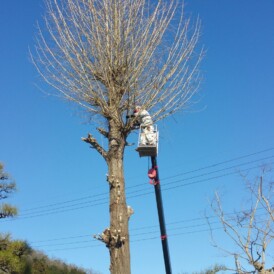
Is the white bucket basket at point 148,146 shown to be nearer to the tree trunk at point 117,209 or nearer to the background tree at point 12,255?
the tree trunk at point 117,209

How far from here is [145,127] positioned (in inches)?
264

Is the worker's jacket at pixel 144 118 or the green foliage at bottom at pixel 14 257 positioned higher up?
the worker's jacket at pixel 144 118

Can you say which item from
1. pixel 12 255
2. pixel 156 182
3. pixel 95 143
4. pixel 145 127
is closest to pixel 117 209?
pixel 156 182

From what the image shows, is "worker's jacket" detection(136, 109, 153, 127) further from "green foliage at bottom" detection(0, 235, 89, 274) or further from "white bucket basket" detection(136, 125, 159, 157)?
"green foliage at bottom" detection(0, 235, 89, 274)

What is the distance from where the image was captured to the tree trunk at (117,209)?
5.52 metres

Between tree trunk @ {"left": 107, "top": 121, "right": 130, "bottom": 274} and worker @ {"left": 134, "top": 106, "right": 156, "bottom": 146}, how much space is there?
32cm

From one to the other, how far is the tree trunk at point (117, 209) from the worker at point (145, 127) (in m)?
0.32

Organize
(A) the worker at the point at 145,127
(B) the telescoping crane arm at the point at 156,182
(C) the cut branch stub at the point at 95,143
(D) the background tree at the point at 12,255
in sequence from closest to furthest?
1. (B) the telescoping crane arm at the point at 156,182
2. (C) the cut branch stub at the point at 95,143
3. (A) the worker at the point at 145,127
4. (D) the background tree at the point at 12,255

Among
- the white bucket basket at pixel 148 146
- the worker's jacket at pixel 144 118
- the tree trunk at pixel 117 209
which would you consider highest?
the worker's jacket at pixel 144 118

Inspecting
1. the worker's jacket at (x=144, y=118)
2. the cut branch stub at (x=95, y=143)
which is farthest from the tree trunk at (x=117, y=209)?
the worker's jacket at (x=144, y=118)

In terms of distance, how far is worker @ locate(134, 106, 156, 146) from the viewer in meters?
6.64

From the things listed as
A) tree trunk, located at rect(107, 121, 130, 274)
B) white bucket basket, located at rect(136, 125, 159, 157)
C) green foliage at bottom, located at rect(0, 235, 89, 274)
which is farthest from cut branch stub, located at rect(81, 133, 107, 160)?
green foliage at bottom, located at rect(0, 235, 89, 274)

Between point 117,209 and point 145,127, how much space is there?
1450 millimetres

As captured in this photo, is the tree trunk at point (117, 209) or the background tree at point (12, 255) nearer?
the tree trunk at point (117, 209)
